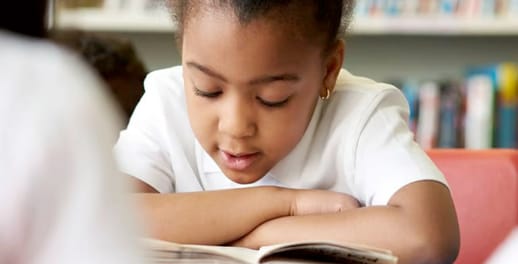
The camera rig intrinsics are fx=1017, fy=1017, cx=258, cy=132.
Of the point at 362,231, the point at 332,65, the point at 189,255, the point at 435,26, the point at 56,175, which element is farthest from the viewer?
the point at 435,26

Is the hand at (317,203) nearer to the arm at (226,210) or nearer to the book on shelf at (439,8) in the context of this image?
the arm at (226,210)

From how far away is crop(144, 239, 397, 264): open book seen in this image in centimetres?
79

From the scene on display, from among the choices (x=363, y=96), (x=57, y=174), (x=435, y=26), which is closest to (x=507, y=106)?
(x=435, y=26)

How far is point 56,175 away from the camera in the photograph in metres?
0.45

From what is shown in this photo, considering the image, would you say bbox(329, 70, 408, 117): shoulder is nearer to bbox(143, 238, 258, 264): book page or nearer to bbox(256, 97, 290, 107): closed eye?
bbox(256, 97, 290, 107): closed eye

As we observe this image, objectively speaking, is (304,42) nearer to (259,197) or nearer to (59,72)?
(259,197)

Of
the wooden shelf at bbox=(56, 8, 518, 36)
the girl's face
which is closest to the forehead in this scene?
the girl's face

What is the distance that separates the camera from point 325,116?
1123mm

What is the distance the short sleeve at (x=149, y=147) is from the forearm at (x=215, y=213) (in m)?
0.09

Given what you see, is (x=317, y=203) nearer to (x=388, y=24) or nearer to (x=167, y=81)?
(x=167, y=81)

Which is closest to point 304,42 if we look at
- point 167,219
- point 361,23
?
point 167,219

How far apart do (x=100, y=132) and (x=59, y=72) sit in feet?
0.11

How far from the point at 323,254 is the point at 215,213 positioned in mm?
219

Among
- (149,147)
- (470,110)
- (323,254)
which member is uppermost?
(470,110)
